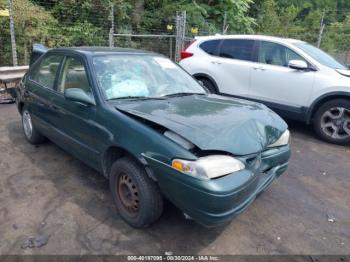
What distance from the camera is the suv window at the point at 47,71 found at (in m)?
4.04

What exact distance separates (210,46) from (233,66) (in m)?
0.85

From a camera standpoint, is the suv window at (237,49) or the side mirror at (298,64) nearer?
the side mirror at (298,64)

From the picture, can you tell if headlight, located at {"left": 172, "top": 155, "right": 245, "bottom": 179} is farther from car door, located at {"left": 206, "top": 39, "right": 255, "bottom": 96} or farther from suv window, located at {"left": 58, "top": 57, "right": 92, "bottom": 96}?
car door, located at {"left": 206, "top": 39, "right": 255, "bottom": 96}

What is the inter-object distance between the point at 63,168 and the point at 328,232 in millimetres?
3218

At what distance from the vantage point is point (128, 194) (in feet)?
9.66

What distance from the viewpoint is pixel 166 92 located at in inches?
142

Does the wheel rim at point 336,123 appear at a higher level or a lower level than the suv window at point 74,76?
lower

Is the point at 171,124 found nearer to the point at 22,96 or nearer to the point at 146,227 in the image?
the point at 146,227

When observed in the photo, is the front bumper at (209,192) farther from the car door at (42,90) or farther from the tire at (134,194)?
the car door at (42,90)

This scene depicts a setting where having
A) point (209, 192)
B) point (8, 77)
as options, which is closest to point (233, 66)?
point (209, 192)

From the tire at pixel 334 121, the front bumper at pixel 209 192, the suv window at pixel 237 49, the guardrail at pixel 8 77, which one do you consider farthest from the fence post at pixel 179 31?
the front bumper at pixel 209 192

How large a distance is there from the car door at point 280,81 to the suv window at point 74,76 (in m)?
3.72

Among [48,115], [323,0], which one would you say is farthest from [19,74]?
[323,0]

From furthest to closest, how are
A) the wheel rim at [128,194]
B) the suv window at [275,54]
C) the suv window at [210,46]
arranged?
1. the suv window at [210,46]
2. the suv window at [275,54]
3. the wheel rim at [128,194]
